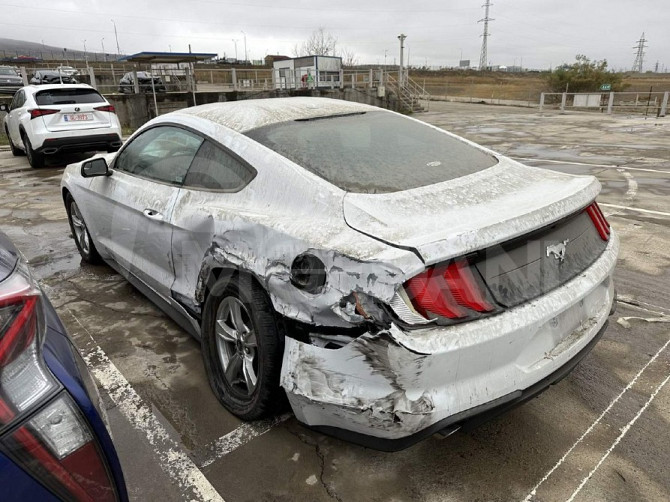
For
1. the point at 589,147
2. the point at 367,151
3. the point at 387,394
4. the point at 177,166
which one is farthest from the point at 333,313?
the point at 589,147

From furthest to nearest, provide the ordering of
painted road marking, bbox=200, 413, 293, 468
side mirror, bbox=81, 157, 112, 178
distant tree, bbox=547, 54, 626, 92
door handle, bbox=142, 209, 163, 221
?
distant tree, bbox=547, 54, 626, 92 → side mirror, bbox=81, 157, 112, 178 → door handle, bbox=142, 209, 163, 221 → painted road marking, bbox=200, 413, 293, 468

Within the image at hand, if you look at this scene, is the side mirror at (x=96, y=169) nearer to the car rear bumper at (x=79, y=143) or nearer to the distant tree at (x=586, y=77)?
the car rear bumper at (x=79, y=143)

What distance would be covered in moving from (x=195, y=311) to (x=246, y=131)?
104 centimetres

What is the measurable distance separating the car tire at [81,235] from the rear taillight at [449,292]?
3.65 metres

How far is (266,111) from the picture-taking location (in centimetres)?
291

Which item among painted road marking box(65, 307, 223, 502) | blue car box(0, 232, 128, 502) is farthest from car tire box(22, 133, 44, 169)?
blue car box(0, 232, 128, 502)

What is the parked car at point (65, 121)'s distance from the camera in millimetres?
9625

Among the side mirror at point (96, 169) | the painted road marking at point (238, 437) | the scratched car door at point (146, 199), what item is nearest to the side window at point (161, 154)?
the scratched car door at point (146, 199)

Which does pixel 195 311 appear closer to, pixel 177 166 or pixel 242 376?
pixel 242 376

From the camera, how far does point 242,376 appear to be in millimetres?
2553

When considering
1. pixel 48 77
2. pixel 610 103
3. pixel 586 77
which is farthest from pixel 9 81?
pixel 586 77

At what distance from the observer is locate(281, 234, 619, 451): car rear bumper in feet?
5.76

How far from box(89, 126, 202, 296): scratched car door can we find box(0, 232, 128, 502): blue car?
1.62 meters

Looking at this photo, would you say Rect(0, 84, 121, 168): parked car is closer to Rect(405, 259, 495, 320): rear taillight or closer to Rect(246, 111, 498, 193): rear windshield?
Rect(246, 111, 498, 193): rear windshield
